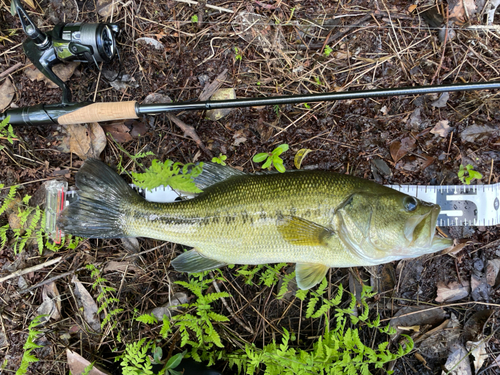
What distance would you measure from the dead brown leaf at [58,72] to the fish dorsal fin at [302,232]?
2889 millimetres

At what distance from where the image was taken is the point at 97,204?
3.08 meters

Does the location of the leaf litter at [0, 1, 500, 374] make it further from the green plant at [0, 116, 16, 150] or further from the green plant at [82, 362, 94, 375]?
the green plant at [82, 362, 94, 375]

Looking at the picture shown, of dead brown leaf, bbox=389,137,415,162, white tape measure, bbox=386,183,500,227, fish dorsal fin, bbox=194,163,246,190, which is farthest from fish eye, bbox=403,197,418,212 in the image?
fish dorsal fin, bbox=194,163,246,190

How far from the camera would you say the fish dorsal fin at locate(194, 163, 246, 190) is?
3.04 meters

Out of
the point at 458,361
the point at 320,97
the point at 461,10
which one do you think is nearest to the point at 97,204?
the point at 320,97

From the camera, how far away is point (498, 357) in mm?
3260

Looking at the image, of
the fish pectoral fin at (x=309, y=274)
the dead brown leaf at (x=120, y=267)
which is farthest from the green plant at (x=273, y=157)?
the dead brown leaf at (x=120, y=267)

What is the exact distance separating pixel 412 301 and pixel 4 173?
4734 millimetres

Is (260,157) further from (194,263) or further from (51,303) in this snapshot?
(51,303)

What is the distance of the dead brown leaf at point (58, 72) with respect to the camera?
3465mm

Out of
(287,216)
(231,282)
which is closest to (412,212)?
(287,216)

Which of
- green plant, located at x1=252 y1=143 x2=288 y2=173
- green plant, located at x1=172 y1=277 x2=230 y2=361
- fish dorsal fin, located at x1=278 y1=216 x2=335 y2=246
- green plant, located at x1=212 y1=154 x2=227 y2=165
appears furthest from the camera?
green plant, located at x1=212 y1=154 x2=227 y2=165

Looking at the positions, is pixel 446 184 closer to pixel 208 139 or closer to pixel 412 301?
pixel 412 301

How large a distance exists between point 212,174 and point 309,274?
1.34 m
